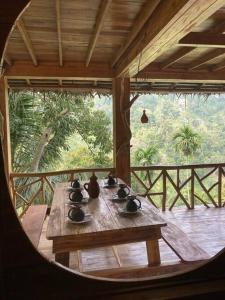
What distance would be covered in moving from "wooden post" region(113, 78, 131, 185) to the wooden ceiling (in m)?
0.21

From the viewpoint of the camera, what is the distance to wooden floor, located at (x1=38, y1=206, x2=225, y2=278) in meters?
2.62

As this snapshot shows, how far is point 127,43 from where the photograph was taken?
3055 millimetres

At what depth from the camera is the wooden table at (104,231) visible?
1833mm

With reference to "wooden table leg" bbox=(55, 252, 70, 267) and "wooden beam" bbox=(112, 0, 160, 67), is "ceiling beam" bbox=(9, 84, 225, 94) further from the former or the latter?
"wooden table leg" bbox=(55, 252, 70, 267)

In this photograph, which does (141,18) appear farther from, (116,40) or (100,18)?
(116,40)

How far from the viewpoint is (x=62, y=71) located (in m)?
4.07

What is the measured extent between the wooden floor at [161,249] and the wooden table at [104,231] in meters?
0.24

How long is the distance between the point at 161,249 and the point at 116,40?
238cm

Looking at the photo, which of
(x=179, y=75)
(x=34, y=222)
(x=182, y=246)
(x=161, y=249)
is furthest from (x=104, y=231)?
(x=179, y=75)

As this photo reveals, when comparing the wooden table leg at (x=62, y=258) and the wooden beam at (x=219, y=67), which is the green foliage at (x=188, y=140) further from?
the wooden table leg at (x=62, y=258)

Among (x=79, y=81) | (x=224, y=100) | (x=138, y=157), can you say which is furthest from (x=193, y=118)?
(x=79, y=81)

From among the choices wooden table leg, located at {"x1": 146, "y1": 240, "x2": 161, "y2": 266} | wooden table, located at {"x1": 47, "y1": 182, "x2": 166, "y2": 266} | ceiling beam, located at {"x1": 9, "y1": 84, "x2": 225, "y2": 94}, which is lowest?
wooden table leg, located at {"x1": 146, "y1": 240, "x2": 161, "y2": 266}

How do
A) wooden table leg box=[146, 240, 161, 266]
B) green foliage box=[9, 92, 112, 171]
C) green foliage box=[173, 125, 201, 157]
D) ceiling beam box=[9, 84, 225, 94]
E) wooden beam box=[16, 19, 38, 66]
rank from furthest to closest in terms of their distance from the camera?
green foliage box=[173, 125, 201, 157]
green foliage box=[9, 92, 112, 171]
ceiling beam box=[9, 84, 225, 94]
wooden beam box=[16, 19, 38, 66]
wooden table leg box=[146, 240, 161, 266]

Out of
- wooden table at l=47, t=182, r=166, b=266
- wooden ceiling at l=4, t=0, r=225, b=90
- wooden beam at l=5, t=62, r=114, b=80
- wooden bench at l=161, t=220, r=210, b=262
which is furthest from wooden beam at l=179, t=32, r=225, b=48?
wooden bench at l=161, t=220, r=210, b=262
